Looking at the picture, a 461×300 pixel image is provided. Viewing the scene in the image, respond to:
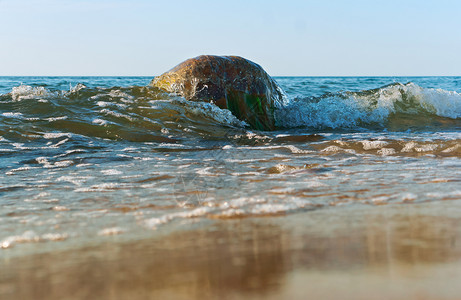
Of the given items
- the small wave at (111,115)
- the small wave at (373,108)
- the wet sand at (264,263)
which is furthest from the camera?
the small wave at (373,108)

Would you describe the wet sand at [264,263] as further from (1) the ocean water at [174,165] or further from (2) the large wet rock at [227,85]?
(2) the large wet rock at [227,85]

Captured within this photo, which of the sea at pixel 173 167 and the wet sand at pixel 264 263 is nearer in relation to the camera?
the wet sand at pixel 264 263

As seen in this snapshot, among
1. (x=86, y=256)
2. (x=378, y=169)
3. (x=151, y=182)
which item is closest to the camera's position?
(x=86, y=256)

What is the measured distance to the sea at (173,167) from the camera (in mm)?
2092

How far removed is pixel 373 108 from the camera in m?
7.82

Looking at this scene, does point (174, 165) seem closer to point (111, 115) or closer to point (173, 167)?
point (173, 167)

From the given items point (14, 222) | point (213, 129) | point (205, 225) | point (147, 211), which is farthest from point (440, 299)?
point (213, 129)

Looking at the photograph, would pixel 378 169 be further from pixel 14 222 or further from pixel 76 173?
pixel 14 222

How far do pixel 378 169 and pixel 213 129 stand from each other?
9.58 ft

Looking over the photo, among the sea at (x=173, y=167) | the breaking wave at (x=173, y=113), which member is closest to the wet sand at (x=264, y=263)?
the sea at (x=173, y=167)

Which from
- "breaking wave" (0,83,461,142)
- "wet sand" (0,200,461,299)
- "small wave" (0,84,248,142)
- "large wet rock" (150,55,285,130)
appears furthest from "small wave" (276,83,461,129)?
"wet sand" (0,200,461,299)

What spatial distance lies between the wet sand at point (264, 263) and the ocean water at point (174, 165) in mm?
163

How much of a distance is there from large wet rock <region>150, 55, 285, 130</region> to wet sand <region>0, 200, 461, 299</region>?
15.5 feet

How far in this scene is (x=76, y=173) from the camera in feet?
10.9
